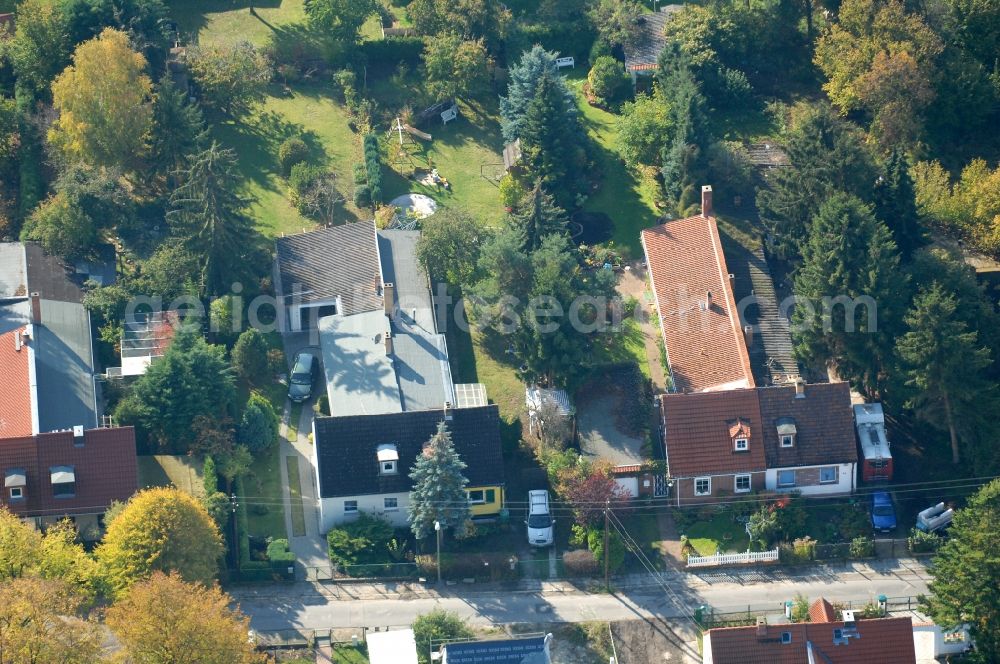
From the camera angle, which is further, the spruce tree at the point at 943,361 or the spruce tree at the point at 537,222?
the spruce tree at the point at 537,222

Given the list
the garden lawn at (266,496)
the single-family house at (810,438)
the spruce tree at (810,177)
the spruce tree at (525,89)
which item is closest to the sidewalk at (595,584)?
the garden lawn at (266,496)

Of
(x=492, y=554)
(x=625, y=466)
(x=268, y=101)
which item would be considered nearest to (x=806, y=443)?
(x=625, y=466)

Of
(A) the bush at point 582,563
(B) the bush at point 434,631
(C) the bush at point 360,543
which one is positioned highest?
(C) the bush at point 360,543

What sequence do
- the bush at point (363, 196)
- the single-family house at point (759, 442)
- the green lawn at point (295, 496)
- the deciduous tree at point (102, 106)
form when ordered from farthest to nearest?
the bush at point (363, 196)
the deciduous tree at point (102, 106)
the single-family house at point (759, 442)
the green lawn at point (295, 496)

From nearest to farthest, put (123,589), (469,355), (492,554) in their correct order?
(123,589) < (492,554) < (469,355)

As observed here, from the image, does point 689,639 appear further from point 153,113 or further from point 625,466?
point 153,113

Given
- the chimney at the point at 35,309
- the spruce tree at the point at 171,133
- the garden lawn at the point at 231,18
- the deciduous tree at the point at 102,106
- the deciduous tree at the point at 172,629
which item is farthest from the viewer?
the garden lawn at the point at 231,18

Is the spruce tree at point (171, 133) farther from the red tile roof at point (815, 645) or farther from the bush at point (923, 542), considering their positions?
the bush at point (923, 542)

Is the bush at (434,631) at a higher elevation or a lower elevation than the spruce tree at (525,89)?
lower
